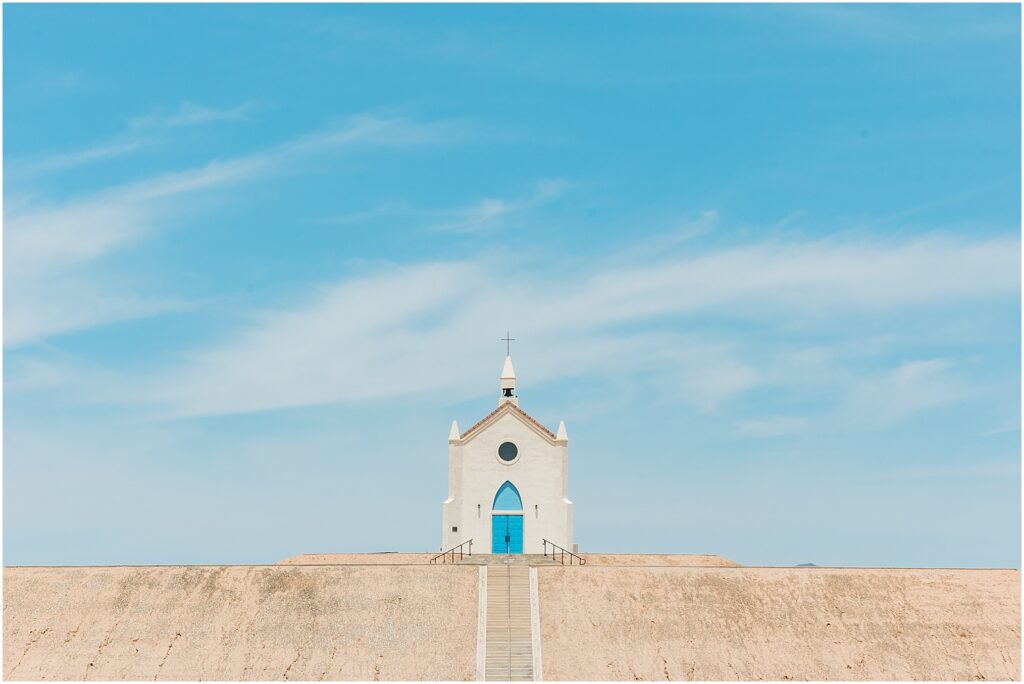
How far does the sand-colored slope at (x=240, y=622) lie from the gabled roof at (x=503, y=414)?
11052 mm

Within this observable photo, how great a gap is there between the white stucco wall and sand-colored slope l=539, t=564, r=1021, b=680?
29.3 feet

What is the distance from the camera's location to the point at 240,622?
46344mm

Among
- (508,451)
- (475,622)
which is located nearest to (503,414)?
(508,451)

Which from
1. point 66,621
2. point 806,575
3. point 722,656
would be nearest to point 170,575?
point 66,621

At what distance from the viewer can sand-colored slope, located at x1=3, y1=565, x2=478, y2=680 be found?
43844 millimetres

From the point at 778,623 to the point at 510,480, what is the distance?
56.0ft

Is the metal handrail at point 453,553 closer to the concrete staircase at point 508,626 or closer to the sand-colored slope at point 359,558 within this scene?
the sand-colored slope at point 359,558

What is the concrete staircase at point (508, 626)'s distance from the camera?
43469 mm

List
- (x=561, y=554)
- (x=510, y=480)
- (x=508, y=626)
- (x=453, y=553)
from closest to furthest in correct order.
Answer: (x=508, y=626) < (x=561, y=554) < (x=453, y=553) < (x=510, y=480)

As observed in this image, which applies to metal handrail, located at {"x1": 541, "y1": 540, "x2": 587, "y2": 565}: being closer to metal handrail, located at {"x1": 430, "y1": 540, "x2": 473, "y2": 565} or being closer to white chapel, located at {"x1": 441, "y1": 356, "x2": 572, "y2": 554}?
white chapel, located at {"x1": 441, "y1": 356, "x2": 572, "y2": 554}

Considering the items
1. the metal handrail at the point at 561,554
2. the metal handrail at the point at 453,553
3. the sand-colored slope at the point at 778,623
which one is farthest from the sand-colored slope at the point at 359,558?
the sand-colored slope at the point at 778,623

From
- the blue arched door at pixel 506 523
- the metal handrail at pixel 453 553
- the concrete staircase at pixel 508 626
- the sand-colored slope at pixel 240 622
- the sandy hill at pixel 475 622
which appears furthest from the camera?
the blue arched door at pixel 506 523

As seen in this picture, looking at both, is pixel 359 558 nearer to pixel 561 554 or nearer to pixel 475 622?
pixel 561 554

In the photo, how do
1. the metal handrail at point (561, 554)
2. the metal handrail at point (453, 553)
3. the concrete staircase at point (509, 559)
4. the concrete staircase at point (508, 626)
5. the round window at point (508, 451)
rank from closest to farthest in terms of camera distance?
the concrete staircase at point (508, 626)
the concrete staircase at point (509, 559)
the metal handrail at point (453, 553)
the metal handrail at point (561, 554)
the round window at point (508, 451)
